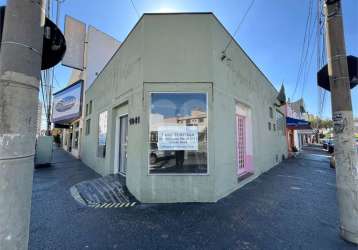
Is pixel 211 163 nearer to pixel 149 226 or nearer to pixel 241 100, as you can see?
pixel 149 226

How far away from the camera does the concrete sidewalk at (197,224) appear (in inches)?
124

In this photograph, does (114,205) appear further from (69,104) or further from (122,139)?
(69,104)

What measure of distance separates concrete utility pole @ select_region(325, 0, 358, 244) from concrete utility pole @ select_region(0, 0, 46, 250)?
4.32 metres

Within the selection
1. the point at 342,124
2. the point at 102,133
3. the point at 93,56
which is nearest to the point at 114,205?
the point at 102,133

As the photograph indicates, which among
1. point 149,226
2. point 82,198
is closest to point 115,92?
point 82,198

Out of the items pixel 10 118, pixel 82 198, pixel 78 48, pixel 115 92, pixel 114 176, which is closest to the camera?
pixel 10 118

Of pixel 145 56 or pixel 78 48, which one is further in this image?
pixel 78 48

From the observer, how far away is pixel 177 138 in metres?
5.08

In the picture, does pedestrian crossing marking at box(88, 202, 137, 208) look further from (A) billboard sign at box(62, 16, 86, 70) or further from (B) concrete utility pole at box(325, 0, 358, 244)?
(A) billboard sign at box(62, 16, 86, 70)

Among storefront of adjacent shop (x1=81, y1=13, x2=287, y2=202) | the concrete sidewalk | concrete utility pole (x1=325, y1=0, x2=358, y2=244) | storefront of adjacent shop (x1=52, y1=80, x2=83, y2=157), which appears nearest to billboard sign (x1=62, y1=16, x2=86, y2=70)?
storefront of adjacent shop (x1=52, y1=80, x2=83, y2=157)

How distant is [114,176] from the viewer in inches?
278

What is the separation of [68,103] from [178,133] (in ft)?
47.6

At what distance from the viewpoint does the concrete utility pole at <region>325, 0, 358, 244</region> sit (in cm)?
317

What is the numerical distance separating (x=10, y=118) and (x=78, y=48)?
17.7m
